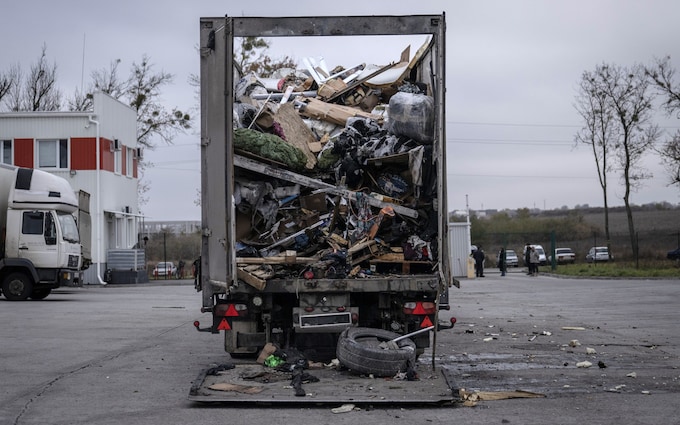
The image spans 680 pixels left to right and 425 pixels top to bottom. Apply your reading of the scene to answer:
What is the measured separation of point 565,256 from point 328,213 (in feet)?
171

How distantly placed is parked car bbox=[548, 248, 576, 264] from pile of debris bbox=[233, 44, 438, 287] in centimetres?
5030

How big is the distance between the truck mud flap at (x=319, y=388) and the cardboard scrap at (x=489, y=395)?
5.7 inches

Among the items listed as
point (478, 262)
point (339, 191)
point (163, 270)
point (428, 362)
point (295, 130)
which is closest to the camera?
point (339, 191)

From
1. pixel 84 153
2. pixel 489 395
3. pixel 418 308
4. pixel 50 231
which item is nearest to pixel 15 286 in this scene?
pixel 50 231

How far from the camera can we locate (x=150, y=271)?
51.4m

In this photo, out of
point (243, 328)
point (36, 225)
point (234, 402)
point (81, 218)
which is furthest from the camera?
point (81, 218)

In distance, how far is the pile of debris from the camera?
10.4 meters

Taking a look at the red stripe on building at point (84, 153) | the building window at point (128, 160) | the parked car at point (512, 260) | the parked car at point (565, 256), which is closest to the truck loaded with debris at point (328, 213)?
the red stripe on building at point (84, 153)

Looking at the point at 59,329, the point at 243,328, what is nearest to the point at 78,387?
the point at 243,328

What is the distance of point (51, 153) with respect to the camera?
37750 millimetres

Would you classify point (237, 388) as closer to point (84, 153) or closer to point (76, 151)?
point (84, 153)

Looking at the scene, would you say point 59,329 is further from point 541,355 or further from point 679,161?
point 679,161

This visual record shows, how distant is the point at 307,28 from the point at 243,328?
11.4ft

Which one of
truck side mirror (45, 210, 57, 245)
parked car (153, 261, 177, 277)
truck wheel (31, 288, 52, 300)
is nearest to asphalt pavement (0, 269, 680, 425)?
truck side mirror (45, 210, 57, 245)
